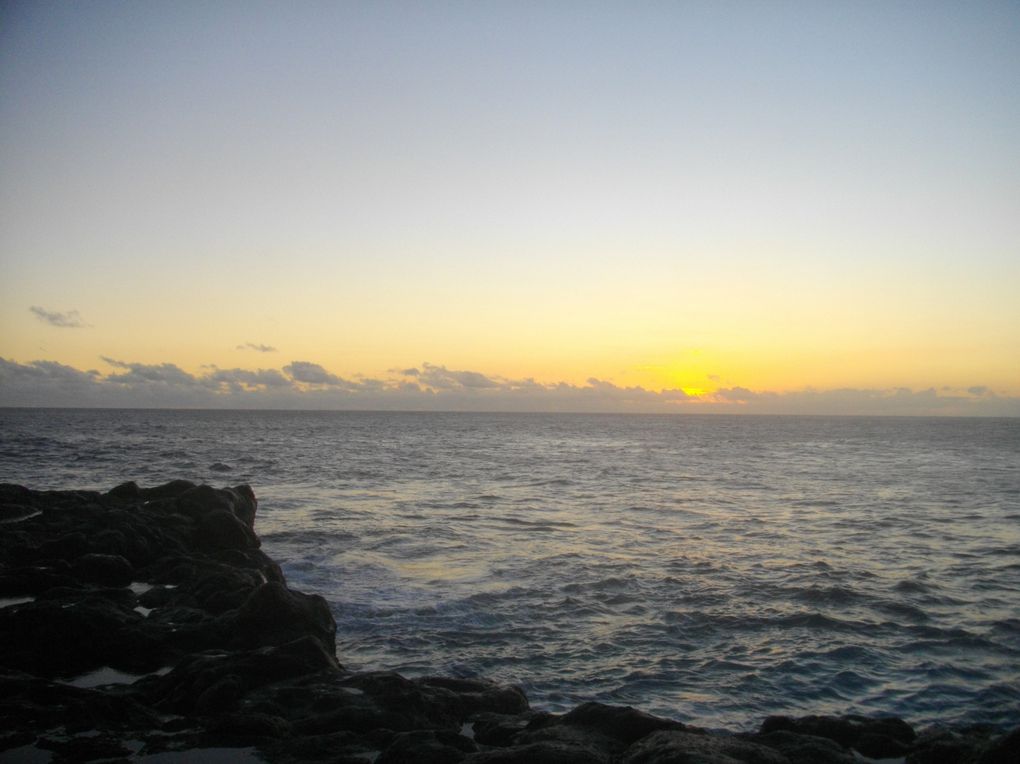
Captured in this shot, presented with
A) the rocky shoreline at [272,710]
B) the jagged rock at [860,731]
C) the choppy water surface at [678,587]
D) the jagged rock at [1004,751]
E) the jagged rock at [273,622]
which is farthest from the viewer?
the choppy water surface at [678,587]

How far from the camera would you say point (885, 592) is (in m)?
17.1

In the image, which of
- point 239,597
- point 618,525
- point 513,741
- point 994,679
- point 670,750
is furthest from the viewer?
point 618,525

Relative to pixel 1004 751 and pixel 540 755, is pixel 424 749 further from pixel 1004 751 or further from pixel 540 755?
pixel 1004 751

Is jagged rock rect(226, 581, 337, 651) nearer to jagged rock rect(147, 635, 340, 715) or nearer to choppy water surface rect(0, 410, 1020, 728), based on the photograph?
jagged rock rect(147, 635, 340, 715)

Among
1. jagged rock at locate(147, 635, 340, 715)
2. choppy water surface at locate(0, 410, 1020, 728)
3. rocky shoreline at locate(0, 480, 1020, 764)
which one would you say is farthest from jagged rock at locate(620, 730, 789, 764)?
jagged rock at locate(147, 635, 340, 715)

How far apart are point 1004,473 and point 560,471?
34021 mm

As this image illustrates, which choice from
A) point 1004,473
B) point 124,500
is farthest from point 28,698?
point 1004,473

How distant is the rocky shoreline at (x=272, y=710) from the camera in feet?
24.0

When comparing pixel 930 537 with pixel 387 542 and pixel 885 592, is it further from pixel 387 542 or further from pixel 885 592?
pixel 387 542

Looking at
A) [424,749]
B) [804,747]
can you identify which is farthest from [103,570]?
[804,747]

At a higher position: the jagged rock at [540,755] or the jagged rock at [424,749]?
→ the jagged rock at [540,755]

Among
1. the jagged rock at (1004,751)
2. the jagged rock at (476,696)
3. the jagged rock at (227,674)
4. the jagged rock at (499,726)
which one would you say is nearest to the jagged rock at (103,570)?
the jagged rock at (227,674)

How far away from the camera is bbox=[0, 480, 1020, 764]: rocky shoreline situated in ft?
24.0

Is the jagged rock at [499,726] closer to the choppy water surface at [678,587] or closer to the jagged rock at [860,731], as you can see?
the choppy water surface at [678,587]
